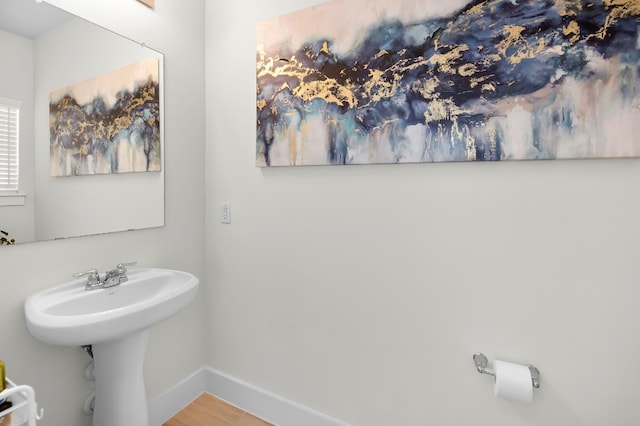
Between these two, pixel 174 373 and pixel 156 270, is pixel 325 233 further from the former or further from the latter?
pixel 174 373

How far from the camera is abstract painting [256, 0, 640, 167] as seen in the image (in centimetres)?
98

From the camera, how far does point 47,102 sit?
117cm

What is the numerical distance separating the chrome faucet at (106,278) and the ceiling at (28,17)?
0.93 m

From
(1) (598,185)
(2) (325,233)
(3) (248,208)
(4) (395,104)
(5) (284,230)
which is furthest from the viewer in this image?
(3) (248,208)

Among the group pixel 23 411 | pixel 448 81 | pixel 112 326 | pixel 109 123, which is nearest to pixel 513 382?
pixel 448 81

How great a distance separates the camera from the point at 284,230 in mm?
1559

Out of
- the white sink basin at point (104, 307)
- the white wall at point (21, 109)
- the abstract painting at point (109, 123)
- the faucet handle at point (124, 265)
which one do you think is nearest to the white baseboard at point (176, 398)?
the white sink basin at point (104, 307)

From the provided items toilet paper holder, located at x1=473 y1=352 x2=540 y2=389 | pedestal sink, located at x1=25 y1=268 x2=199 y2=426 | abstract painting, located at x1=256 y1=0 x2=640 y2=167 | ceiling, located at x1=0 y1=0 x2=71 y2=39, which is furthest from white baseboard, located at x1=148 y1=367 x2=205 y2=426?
ceiling, located at x1=0 y1=0 x2=71 y2=39

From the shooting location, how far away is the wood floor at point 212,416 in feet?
5.23

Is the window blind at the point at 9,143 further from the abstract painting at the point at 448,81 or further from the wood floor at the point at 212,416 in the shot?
the wood floor at the point at 212,416

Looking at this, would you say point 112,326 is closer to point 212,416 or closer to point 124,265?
point 124,265

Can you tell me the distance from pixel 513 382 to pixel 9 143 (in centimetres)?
198

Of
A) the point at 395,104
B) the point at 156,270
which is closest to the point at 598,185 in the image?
the point at 395,104

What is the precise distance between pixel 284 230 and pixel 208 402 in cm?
115
